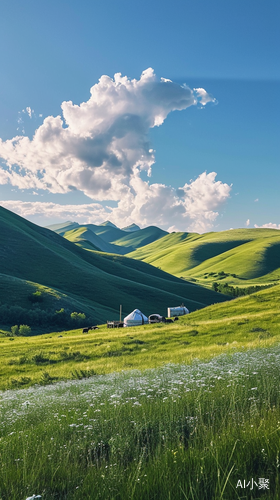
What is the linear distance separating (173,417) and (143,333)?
3450cm

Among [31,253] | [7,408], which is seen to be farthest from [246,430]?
[31,253]

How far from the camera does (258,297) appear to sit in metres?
50.7

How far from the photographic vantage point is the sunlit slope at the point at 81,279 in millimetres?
133750

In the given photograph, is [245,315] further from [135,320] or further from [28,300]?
[28,300]

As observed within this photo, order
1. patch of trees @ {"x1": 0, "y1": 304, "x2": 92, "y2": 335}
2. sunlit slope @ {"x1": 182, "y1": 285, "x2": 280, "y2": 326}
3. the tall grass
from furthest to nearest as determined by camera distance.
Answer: patch of trees @ {"x1": 0, "y1": 304, "x2": 92, "y2": 335} < sunlit slope @ {"x1": 182, "y1": 285, "x2": 280, "y2": 326} < the tall grass

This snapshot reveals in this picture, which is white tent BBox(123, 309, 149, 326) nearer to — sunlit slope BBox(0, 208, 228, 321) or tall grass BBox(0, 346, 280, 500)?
sunlit slope BBox(0, 208, 228, 321)

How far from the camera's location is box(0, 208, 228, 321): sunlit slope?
13375 centimetres

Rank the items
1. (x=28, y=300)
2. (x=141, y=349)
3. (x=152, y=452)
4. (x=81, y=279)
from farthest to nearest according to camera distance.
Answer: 1. (x=81, y=279)
2. (x=28, y=300)
3. (x=141, y=349)
4. (x=152, y=452)

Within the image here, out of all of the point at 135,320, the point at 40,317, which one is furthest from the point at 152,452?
the point at 40,317

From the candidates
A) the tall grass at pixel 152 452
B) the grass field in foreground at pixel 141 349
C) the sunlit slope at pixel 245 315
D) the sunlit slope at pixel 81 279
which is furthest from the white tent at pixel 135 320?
the tall grass at pixel 152 452

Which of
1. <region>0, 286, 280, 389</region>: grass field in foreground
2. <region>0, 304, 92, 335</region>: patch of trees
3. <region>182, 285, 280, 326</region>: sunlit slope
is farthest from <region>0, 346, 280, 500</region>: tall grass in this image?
<region>0, 304, 92, 335</region>: patch of trees

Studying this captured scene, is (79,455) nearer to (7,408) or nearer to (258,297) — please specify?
(7,408)

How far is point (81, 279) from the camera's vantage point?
14375cm

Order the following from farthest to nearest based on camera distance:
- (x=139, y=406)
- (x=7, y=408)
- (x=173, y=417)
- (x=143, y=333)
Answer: (x=143, y=333)
(x=7, y=408)
(x=139, y=406)
(x=173, y=417)
